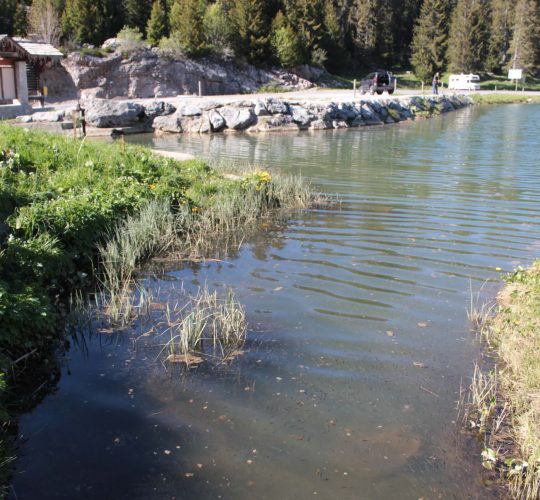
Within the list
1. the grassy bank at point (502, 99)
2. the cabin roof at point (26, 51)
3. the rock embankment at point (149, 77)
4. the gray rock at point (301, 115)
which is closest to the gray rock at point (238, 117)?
the gray rock at point (301, 115)

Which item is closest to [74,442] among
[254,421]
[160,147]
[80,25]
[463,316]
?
[254,421]

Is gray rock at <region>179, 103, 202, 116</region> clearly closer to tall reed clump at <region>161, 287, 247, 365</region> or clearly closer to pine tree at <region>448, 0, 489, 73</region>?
tall reed clump at <region>161, 287, 247, 365</region>

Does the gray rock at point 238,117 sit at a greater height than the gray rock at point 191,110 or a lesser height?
lesser

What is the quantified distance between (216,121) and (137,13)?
27053 millimetres

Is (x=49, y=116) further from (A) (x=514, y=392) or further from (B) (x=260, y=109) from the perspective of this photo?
(A) (x=514, y=392)

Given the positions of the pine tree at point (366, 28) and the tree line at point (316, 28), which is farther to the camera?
the pine tree at point (366, 28)

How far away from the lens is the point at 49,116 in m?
31.5

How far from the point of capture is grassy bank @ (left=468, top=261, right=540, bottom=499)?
460cm

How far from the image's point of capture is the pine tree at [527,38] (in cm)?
7312

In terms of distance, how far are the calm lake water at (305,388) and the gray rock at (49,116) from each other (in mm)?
23179

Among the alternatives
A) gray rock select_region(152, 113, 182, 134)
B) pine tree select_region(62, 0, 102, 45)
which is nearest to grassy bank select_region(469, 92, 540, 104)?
gray rock select_region(152, 113, 182, 134)

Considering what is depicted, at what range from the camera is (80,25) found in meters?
50.1

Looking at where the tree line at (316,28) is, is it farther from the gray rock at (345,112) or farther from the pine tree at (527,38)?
the gray rock at (345,112)

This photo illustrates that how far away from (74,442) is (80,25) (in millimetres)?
51189
